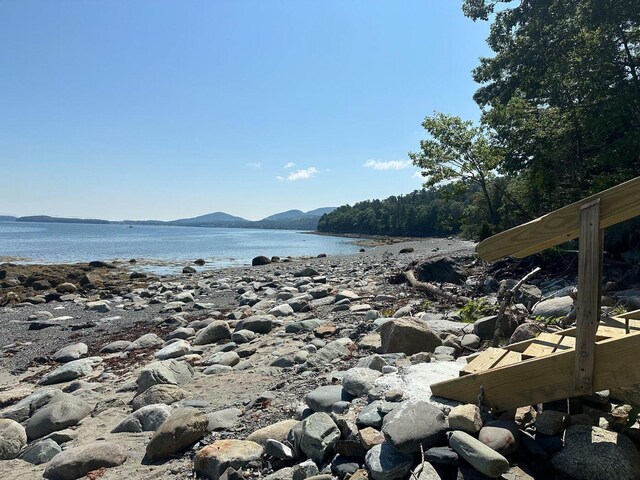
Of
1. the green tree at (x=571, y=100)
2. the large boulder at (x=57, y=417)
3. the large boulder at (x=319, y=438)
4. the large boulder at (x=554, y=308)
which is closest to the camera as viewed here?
the large boulder at (x=319, y=438)

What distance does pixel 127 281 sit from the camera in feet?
78.3

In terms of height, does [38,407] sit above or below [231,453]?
below

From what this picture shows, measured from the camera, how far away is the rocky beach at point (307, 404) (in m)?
3.00

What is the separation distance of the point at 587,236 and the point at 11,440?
5.79 meters

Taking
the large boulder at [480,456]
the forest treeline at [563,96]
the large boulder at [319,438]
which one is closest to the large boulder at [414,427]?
the large boulder at [480,456]

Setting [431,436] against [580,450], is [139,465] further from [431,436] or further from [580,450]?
[580,450]

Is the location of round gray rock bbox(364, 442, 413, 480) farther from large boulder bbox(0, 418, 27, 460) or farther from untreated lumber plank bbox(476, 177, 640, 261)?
large boulder bbox(0, 418, 27, 460)

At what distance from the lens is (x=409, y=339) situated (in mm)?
5762

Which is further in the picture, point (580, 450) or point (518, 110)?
point (518, 110)

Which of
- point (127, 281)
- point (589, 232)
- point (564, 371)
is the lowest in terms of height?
point (127, 281)

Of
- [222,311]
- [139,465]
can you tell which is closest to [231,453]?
[139,465]

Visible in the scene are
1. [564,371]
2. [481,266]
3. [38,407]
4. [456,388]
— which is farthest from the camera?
[481,266]

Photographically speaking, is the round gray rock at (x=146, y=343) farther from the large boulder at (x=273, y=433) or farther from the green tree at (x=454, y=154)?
the green tree at (x=454, y=154)

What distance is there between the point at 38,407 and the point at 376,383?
470 cm
